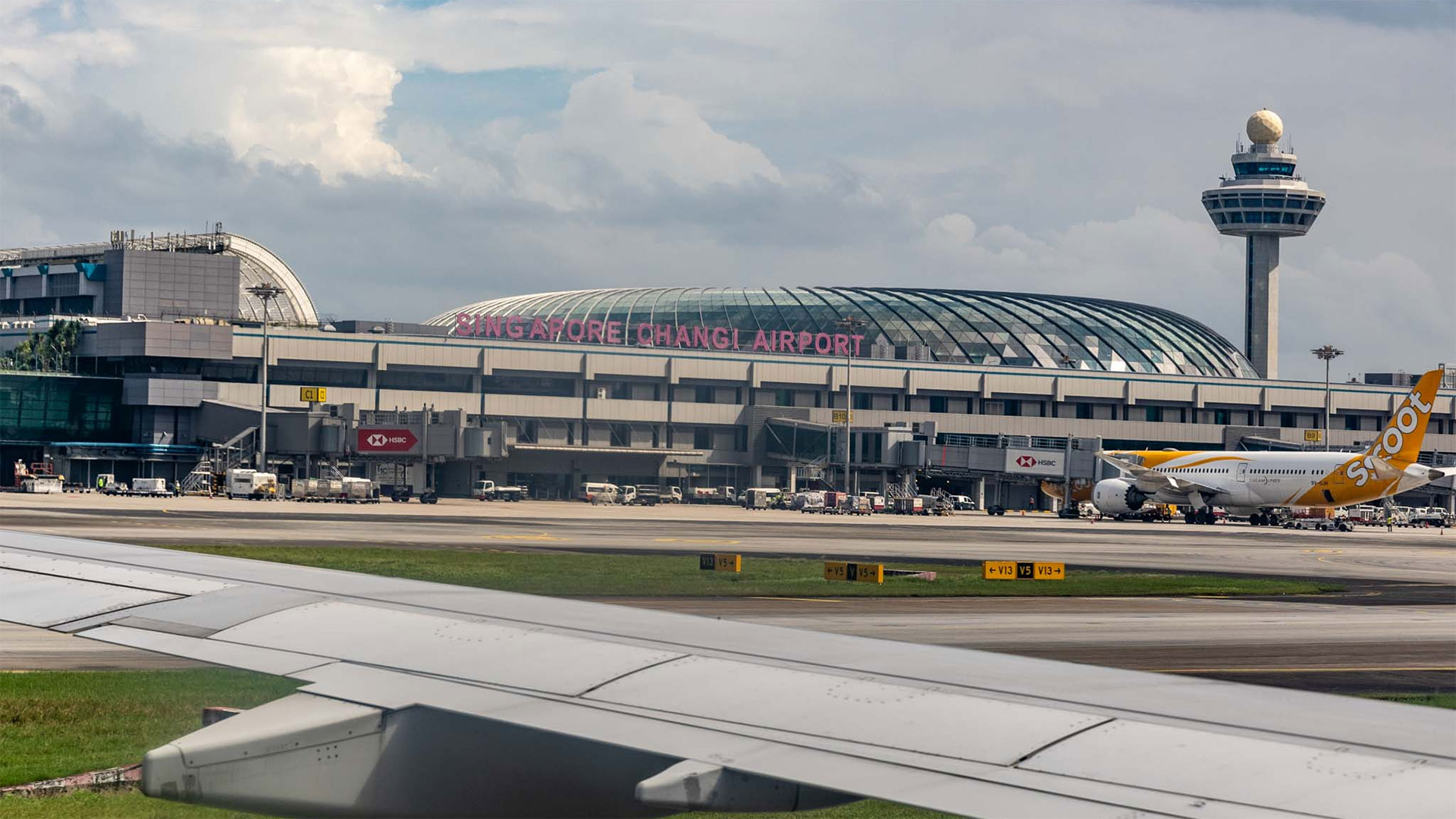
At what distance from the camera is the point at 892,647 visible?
8477mm

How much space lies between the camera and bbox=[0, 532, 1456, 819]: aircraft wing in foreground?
219 inches

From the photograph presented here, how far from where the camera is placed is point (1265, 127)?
615 ft

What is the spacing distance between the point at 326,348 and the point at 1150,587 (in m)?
102

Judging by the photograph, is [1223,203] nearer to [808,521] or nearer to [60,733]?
[808,521]

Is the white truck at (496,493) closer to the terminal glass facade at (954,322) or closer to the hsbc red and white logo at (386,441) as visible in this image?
the hsbc red and white logo at (386,441)

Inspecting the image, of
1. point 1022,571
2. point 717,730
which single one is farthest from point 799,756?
point 1022,571

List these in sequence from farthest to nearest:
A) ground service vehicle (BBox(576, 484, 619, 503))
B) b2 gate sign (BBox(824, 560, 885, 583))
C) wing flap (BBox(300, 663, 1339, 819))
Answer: ground service vehicle (BBox(576, 484, 619, 503)) → b2 gate sign (BBox(824, 560, 885, 583)) → wing flap (BBox(300, 663, 1339, 819))

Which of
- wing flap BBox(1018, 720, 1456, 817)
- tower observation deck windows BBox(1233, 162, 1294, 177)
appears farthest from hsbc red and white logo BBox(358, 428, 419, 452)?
tower observation deck windows BBox(1233, 162, 1294, 177)

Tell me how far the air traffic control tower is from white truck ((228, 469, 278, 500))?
461 ft

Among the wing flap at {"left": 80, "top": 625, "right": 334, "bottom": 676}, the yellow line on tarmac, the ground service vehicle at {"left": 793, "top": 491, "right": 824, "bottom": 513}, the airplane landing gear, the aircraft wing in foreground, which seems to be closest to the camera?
the aircraft wing in foreground

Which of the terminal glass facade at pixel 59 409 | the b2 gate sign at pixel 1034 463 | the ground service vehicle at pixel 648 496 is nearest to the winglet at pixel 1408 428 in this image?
the b2 gate sign at pixel 1034 463

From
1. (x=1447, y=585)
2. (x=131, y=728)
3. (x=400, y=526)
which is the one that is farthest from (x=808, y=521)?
(x=131, y=728)

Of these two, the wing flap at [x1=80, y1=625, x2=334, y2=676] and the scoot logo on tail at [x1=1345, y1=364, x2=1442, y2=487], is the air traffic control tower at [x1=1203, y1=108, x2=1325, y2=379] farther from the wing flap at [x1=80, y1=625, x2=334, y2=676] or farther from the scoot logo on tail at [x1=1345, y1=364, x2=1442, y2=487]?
the wing flap at [x1=80, y1=625, x2=334, y2=676]

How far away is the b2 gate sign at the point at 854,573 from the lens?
42625mm
